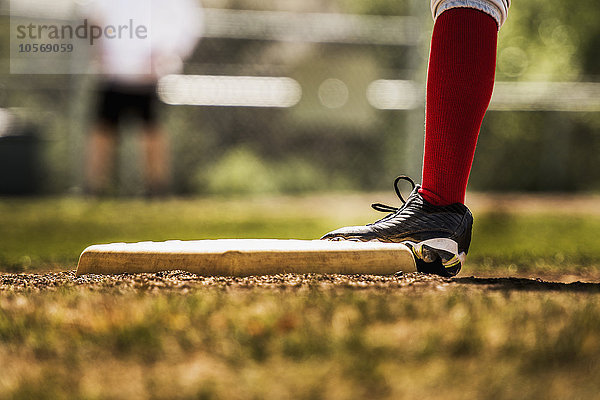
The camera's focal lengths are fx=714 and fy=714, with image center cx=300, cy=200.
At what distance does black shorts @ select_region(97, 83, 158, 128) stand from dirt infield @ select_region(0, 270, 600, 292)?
4672 millimetres

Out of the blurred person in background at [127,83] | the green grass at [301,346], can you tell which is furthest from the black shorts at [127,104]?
the green grass at [301,346]

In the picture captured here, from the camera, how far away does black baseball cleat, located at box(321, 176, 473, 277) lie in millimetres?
2020

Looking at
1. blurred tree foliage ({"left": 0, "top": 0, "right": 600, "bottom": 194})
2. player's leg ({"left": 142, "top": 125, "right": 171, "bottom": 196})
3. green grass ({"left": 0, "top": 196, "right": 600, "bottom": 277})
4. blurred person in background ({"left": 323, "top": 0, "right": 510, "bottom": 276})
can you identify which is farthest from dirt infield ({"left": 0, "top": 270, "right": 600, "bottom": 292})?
blurred tree foliage ({"left": 0, "top": 0, "right": 600, "bottom": 194})

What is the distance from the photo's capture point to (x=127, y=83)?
6566 mm

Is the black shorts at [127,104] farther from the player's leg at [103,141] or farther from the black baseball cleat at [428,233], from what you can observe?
the black baseball cleat at [428,233]

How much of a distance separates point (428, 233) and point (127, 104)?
16.4 feet

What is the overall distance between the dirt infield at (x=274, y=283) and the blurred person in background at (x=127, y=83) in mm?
4553

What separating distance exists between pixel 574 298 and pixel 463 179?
71 centimetres

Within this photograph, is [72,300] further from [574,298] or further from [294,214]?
[294,214]

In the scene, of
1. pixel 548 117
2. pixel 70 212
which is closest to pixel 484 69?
pixel 70 212

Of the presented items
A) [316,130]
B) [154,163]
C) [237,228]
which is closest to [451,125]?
[237,228]

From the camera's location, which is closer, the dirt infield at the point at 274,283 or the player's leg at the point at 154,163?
the dirt infield at the point at 274,283

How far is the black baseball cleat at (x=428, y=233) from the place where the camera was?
6.63ft

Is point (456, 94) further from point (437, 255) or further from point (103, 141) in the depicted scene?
point (103, 141)
